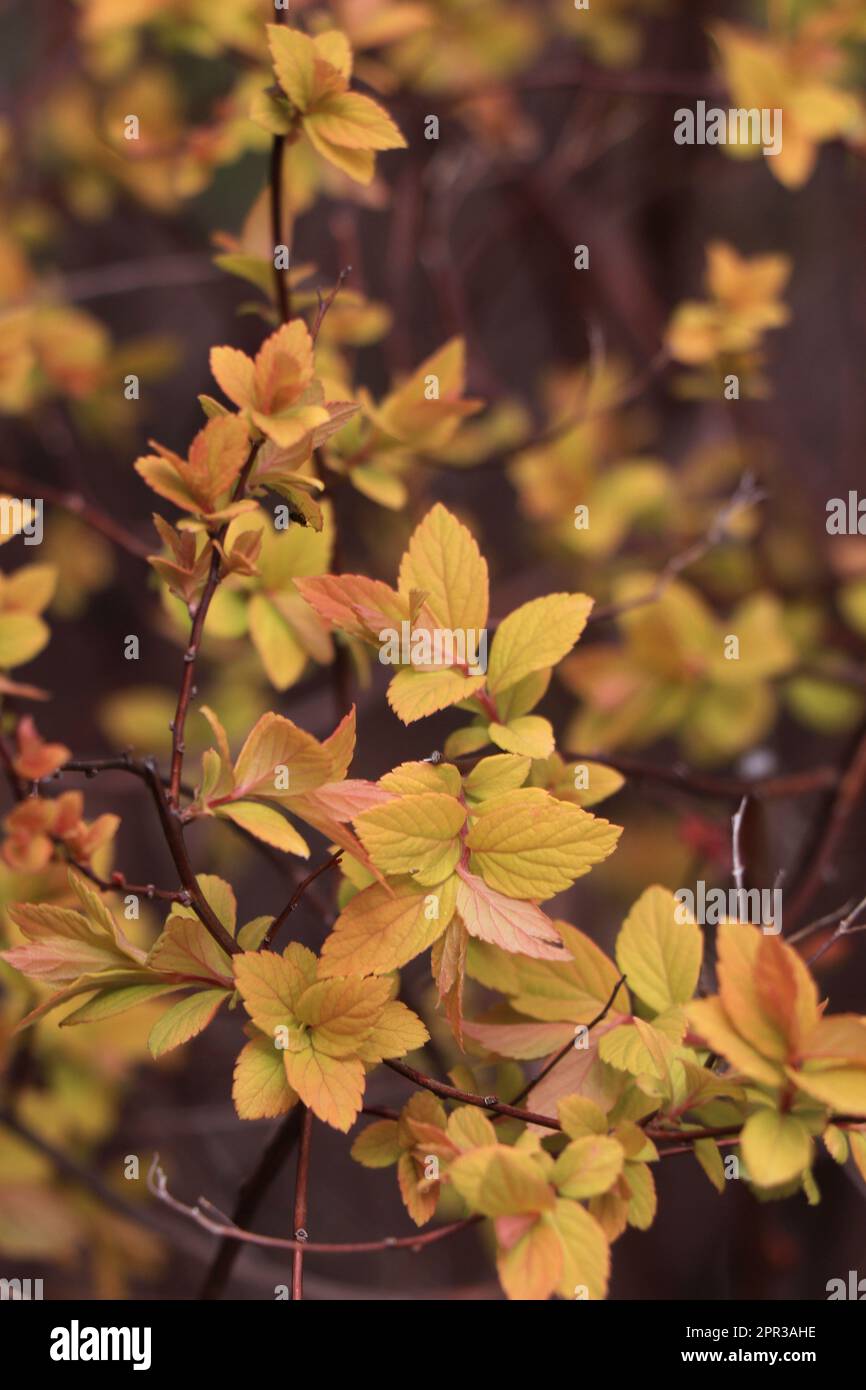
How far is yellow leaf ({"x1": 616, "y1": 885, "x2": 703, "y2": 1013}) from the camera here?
1.85ft

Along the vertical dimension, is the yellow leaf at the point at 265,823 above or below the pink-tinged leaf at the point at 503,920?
above

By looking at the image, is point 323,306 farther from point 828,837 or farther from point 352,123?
point 828,837

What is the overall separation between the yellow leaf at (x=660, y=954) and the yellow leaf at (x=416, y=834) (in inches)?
4.4

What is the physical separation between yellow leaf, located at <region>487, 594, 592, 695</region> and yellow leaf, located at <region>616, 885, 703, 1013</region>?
127 mm

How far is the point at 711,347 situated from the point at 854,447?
0.56 metres

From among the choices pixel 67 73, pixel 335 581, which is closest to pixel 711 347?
pixel 335 581

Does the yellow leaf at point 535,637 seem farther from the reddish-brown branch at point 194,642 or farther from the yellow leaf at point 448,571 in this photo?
the reddish-brown branch at point 194,642

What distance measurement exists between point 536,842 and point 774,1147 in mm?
151

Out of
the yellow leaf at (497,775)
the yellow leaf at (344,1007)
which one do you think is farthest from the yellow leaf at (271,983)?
the yellow leaf at (497,775)

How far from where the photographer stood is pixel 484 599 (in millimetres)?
568

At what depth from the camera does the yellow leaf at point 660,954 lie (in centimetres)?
56

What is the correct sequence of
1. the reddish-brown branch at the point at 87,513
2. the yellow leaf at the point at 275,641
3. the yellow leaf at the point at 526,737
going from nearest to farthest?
the yellow leaf at the point at 526,737
the yellow leaf at the point at 275,641
the reddish-brown branch at the point at 87,513

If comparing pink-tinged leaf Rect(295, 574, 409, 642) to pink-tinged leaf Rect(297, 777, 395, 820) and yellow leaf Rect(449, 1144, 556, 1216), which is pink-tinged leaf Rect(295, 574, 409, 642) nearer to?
pink-tinged leaf Rect(297, 777, 395, 820)
